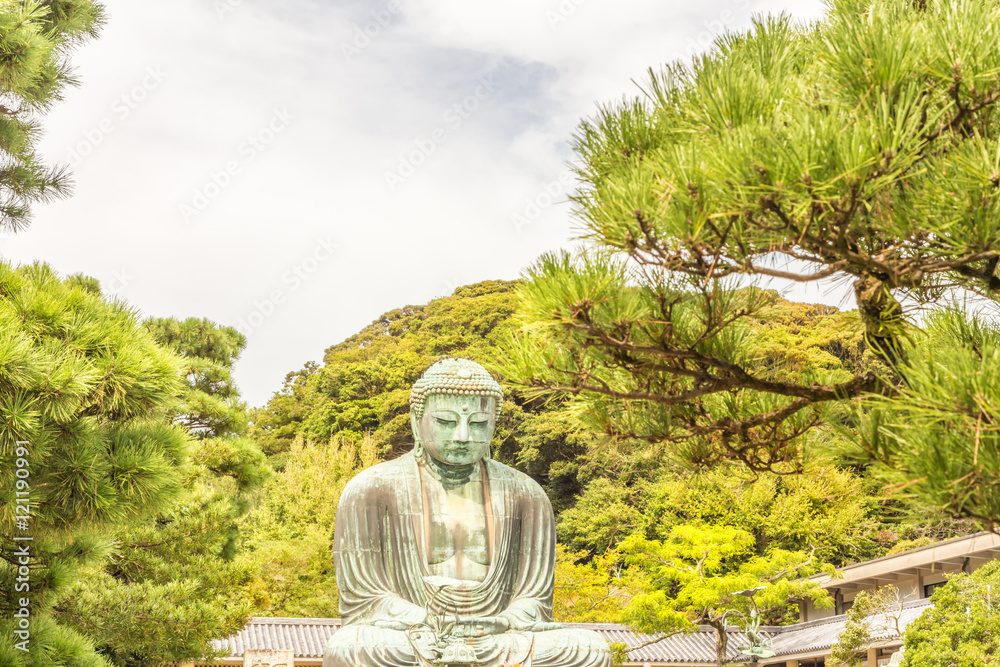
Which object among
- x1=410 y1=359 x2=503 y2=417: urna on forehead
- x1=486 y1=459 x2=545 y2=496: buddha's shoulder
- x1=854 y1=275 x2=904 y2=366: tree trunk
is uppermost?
x1=410 y1=359 x2=503 y2=417: urna on forehead

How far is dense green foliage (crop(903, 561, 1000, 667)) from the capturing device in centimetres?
1193

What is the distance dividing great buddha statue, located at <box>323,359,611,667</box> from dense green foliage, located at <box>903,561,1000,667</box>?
25.2 feet

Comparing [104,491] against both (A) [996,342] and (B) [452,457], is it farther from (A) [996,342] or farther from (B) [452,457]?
(A) [996,342]

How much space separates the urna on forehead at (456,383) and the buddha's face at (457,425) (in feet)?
0.13

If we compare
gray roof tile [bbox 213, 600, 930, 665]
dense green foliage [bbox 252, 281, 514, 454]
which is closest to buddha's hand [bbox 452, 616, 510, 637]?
gray roof tile [bbox 213, 600, 930, 665]

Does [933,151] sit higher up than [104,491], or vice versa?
[933,151]

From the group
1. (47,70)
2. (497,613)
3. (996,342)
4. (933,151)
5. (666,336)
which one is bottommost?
(497,613)

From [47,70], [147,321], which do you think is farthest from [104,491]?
[147,321]

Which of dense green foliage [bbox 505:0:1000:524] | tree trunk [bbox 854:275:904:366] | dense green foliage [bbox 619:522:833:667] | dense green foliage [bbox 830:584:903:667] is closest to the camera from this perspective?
dense green foliage [bbox 505:0:1000:524]

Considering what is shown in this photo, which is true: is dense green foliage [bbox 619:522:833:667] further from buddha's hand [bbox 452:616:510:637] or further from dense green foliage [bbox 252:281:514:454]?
buddha's hand [bbox 452:616:510:637]

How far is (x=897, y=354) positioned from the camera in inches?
153

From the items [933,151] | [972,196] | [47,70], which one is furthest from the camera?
[47,70]

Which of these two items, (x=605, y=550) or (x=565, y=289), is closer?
(x=565, y=289)

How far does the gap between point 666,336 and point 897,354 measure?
0.93 metres
